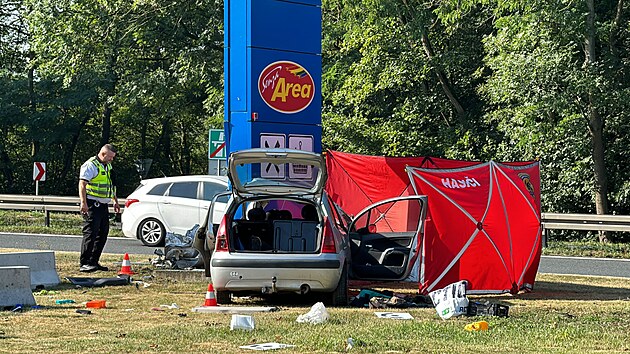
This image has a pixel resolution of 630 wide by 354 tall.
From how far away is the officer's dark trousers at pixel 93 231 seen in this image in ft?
52.6

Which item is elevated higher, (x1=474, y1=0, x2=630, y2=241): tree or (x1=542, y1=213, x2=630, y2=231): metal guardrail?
(x1=474, y1=0, x2=630, y2=241): tree

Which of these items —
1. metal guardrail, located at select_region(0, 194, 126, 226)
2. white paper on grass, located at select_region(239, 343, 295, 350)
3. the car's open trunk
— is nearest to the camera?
white paper on grass, located at select_region(239, 343, 295, 350)

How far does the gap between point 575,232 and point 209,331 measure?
787 inches

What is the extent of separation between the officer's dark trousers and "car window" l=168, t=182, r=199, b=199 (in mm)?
5739

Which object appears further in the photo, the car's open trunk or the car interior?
the car interior

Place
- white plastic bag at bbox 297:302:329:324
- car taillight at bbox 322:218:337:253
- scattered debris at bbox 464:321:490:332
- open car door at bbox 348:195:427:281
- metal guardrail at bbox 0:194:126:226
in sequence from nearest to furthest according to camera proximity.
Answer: scattered debris at bbox 464:321:490:332 → white plastic bag at bbox 297:302:329:324 → car taillight at bbox 322:218:337:253 → open car door at bbox 348:195:427:281 → metal guardrail at bbox 0:194:126:226

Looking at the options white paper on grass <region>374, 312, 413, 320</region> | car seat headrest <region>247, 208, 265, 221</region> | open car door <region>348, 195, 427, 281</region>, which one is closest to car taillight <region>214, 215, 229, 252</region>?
car seat headrest <region>247, 208, 265, 221</region>

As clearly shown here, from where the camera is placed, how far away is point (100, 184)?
1609cm

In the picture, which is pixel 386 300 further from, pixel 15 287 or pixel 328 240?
pixel 15 287

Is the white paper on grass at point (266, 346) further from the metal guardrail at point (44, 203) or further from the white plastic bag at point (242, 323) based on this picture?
the metal guardrail at point (44, 203)

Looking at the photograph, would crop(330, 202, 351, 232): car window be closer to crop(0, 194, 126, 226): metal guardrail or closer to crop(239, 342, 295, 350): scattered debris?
crop(239, 342, 295, 350): scattered debris

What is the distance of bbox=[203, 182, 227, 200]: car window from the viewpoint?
21.6 m

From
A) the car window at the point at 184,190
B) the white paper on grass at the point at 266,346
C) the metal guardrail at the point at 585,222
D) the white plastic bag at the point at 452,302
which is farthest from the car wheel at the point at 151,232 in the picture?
the white paper on grass at the point at 266,346

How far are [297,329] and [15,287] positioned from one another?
3695 millimetres
